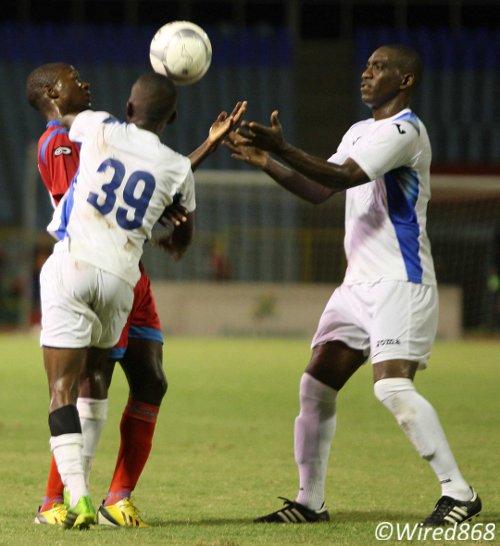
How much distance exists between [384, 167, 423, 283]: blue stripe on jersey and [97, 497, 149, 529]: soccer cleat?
5.65 ft

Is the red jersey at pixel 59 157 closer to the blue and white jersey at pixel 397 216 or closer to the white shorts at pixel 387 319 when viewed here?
the blue and white jersey at pixel 397 216

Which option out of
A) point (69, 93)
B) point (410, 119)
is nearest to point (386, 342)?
point (410, 119)

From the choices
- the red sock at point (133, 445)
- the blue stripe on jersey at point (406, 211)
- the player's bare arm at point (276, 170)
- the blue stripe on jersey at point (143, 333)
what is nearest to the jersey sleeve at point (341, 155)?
the player's bare arm at point (276, 170)

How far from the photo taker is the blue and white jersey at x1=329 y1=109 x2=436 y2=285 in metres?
5.16

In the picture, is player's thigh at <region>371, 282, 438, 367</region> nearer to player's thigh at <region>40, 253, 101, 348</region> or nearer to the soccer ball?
player's thigh at <region>40, 253, 101, 348</region>

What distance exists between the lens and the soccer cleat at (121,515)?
5.10 metres

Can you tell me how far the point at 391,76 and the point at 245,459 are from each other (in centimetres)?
311

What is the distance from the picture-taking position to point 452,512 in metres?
4.93

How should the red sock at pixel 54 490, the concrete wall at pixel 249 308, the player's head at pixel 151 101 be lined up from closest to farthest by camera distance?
the player's head at pixel 151 101 < the red sock at pixel 54 490 < the concrete wall at pixel 249 308

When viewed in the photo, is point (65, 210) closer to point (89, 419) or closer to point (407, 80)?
point (89, 419)

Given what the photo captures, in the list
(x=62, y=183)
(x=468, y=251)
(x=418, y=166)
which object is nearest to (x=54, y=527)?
(x=62, y=183)

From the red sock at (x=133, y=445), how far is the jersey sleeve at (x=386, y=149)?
1594 mm

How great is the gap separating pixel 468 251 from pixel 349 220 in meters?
17.6

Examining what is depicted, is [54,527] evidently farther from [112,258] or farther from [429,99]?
[429,99]
